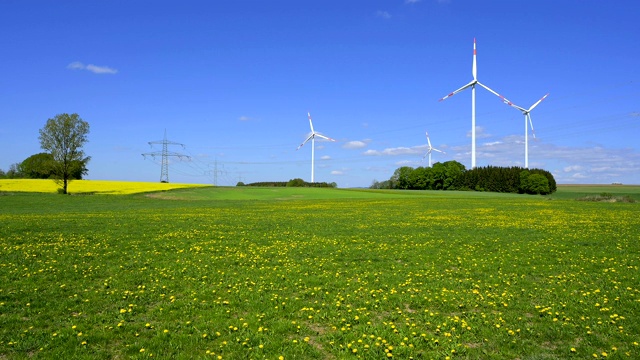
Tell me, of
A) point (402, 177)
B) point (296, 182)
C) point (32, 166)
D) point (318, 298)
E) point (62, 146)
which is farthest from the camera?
point (402, 177)

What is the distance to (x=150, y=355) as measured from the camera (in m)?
8.01

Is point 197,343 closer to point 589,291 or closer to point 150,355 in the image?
point 150,355

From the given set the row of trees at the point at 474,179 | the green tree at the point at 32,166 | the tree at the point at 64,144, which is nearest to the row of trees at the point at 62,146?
the tree at the point at 64,144

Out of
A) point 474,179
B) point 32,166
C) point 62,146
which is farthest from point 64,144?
point 474,179

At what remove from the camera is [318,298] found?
11.8 meters

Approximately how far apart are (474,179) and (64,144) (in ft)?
379

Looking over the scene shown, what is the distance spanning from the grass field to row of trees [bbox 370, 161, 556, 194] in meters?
111

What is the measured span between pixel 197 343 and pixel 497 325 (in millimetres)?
6428

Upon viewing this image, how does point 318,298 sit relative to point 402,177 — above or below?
below

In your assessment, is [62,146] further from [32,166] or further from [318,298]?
[318,298]

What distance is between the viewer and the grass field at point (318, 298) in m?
8.48

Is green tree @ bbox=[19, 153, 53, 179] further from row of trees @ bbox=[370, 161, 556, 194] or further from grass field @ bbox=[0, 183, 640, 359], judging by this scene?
grass field @ bbox=[0, 183, 640, 359]

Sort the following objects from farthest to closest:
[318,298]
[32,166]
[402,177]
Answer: [402,177], [32,166], [318,298]

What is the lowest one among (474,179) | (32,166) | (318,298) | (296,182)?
(318,298)
